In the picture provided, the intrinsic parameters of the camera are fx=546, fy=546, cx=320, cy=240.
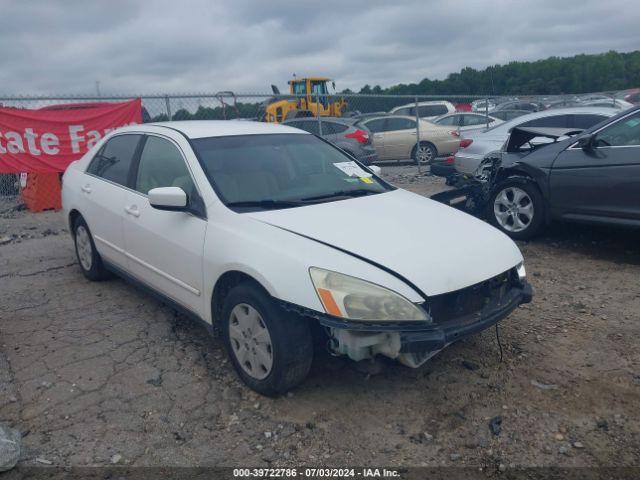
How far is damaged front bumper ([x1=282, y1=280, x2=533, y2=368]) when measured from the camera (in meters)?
2.72

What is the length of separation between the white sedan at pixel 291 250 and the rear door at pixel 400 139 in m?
11.0

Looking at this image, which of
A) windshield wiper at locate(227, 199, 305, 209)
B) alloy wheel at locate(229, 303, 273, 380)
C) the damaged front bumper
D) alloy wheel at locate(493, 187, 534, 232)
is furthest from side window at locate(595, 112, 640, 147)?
alloy wheel at locate(229, 303, 273, 380)

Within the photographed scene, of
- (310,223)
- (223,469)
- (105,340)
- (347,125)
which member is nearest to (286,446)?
(223,469)

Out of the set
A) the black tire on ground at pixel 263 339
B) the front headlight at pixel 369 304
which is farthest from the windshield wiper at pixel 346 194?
the front headlight at pixel 369 304

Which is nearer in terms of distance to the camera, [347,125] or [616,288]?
[616,288]

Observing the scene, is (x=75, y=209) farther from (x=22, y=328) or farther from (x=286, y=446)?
(x=286, y=446)

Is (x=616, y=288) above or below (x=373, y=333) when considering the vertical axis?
below

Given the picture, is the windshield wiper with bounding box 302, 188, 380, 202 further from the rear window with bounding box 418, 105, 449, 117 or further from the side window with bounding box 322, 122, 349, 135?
the rear window with bounding box 418, 105, 449, 117

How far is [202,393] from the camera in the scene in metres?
3.27

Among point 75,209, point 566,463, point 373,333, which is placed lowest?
point 566,463

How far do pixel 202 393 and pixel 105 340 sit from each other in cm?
115

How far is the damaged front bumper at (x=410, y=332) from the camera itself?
2.72 meters

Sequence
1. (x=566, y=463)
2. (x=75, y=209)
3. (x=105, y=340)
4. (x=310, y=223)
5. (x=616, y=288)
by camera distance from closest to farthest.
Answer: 1. (x=566, y=463)
2. (x=310, y=223)
3. (x=105, y=340)
4. (x=616, y=288)
5. (x=75, y=209)

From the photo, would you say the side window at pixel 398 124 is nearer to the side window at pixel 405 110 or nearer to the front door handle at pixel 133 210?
the side window at pixel 405 110
